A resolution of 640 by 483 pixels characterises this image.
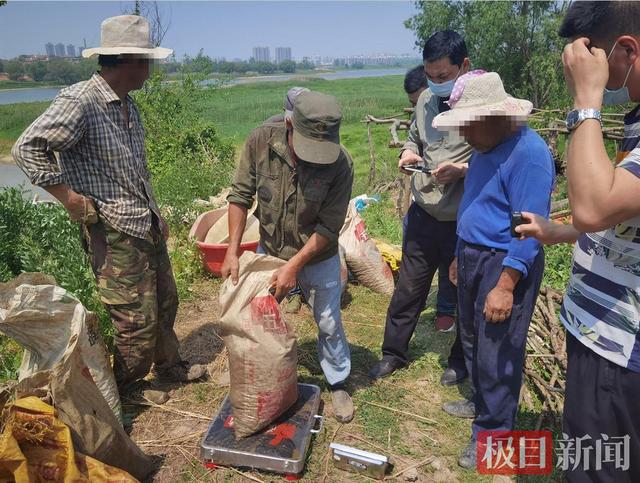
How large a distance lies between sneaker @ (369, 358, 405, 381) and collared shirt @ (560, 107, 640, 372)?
178 cm

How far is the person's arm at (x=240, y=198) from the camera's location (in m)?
2.55

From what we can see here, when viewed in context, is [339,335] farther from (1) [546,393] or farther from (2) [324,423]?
(1) [546,393]

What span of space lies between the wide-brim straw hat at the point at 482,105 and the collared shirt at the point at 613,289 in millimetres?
666

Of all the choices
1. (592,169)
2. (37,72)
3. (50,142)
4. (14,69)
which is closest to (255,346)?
(50,142)

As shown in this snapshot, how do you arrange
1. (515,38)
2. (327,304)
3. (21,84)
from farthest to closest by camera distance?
(21,84)
(515,38)
(327,304)

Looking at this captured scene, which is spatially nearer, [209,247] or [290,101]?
[290,101]

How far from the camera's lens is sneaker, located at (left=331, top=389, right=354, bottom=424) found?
9.20 feet

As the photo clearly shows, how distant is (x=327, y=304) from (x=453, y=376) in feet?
3.64

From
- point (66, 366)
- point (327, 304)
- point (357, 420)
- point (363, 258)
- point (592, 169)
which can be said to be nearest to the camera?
point (592, 169)

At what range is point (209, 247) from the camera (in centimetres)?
455

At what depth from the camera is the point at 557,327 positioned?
355 cm

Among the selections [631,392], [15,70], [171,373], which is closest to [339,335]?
[171,373]

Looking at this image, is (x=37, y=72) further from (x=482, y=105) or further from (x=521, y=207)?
(x=521, y=207)

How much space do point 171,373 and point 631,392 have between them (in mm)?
2547
